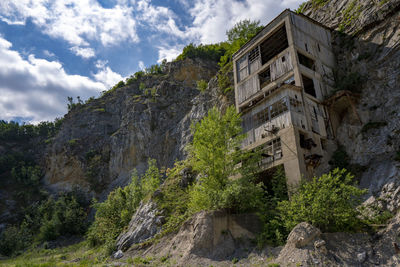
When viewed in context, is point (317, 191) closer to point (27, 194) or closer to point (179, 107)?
point (179, 107)

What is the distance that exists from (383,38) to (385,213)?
17.7 metres

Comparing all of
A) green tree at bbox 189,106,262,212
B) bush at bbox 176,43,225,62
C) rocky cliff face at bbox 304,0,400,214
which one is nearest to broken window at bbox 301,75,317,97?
rocky cliff face at bbox 304,0,400,214

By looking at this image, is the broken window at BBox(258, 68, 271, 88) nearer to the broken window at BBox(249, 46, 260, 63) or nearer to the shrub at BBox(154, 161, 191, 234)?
the broken window at BBox(249, 46, 260, 63)

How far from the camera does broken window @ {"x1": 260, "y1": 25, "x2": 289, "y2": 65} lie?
3262 cm

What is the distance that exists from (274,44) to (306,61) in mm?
4828

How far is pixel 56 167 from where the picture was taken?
66.1 metres

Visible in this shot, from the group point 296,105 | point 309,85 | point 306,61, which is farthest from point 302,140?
point 306,61

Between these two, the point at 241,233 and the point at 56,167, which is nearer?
the point at 241,233

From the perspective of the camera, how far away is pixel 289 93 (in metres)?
26.2

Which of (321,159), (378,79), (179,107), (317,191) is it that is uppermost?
(179,107)

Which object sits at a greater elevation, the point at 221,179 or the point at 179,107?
the point at 179,107

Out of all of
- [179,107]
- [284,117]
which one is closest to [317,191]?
[284,117]

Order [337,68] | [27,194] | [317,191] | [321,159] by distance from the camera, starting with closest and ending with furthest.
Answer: [317,191] < [321,159] < [337,68] < [27,194]

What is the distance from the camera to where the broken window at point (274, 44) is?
107 feet
